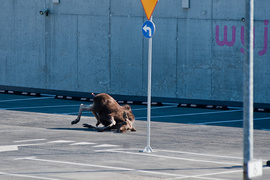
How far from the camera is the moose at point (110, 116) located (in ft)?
66.4

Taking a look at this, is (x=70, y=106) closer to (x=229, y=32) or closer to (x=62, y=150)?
(x=229, y=32)

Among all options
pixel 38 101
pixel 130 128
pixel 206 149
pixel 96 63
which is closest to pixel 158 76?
pixel 96 63

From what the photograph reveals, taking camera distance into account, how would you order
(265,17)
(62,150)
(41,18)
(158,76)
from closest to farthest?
1. (62,150)
2. (265,17)
3. (158,76)
4. (41,18)

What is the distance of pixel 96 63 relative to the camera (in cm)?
2920

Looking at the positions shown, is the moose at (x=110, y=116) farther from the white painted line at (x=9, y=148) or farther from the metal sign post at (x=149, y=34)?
the white painted line at (x=9, y=148)

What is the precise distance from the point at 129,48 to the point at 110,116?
27.6 ft

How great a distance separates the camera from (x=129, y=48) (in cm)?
2836

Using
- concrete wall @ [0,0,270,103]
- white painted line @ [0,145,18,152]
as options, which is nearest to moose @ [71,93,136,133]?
white painted line @ [0,145,18,152]

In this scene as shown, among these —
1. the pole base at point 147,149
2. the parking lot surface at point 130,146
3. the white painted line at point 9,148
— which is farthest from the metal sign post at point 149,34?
the white painted line at point 9,148

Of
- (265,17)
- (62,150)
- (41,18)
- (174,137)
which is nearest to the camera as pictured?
(62,150)

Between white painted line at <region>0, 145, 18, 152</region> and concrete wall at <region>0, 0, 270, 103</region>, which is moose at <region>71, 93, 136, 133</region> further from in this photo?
concrete wall at <region>0, 0, 270, 103</region>

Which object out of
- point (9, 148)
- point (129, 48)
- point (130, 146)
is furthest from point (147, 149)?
point (129, 48)

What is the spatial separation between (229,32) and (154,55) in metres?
3.33

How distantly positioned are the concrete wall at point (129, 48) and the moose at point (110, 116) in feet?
21.9
